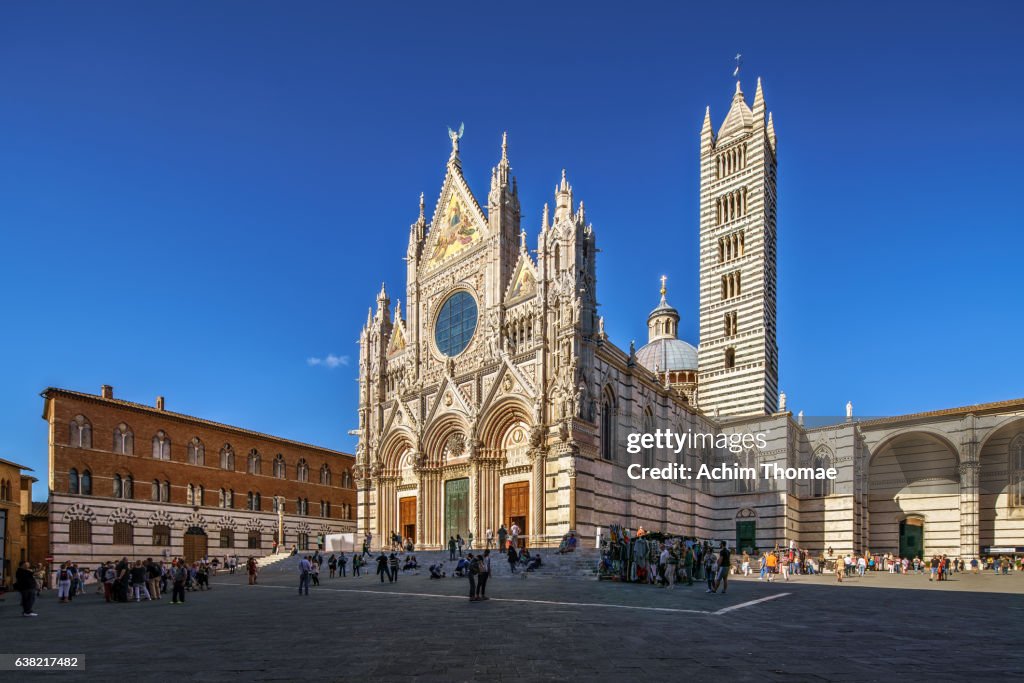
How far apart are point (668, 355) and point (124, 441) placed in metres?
45.9

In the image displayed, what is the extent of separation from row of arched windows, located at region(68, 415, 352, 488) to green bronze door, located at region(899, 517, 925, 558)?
3943 cm

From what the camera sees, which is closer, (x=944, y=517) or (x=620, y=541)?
(x=620, y=541)

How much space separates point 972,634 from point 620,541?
1580 cm

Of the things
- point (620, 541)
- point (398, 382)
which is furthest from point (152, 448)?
point (620, 541)

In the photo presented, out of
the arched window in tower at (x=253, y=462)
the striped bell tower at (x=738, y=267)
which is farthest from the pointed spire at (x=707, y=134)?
the arched window in tower at (x=253, y=462)

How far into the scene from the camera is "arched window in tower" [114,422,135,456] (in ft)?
144

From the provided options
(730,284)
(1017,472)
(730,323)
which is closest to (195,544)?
(730,323)

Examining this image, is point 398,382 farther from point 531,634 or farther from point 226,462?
point 531,634

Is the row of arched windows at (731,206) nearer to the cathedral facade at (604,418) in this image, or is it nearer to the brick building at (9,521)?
the cathedral facade at (604,418)

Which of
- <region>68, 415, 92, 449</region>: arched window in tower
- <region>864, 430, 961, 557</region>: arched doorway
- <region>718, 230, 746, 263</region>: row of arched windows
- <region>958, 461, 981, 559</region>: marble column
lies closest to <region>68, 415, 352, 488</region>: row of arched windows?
<region>68, 415, 92, 449</region>: arched window in tower

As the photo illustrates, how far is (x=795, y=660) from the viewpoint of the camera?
10242mm

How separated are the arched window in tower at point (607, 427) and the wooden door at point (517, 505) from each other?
433 cm

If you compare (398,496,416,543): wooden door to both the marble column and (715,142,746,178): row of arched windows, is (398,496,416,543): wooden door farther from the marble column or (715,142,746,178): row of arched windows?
the marble column

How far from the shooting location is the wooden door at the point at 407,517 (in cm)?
4384
